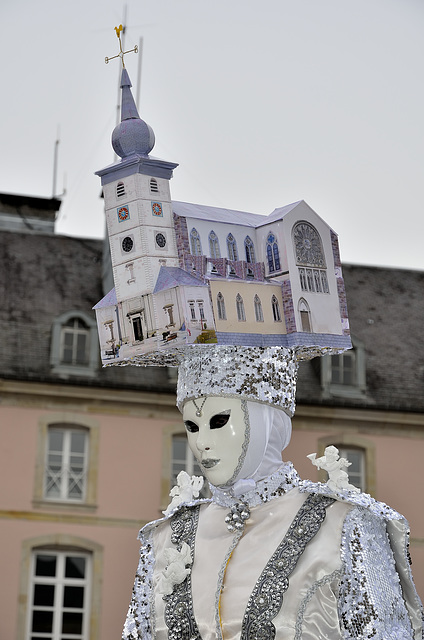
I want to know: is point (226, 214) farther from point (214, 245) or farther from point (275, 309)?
point (275, 309)

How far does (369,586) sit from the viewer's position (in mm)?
6660

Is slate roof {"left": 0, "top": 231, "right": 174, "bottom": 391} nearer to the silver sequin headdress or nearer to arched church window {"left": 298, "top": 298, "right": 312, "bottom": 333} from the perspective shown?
the silver sequin headdress

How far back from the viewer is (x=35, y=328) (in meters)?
24.0

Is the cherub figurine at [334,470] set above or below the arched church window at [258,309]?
below

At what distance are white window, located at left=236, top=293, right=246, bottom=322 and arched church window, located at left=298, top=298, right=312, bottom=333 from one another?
0.33m

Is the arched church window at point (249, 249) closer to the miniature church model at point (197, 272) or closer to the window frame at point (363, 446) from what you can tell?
the miniature church model at point (197, 272)

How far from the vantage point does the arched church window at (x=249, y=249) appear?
711 centimetres

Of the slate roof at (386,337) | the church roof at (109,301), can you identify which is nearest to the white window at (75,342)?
the slate roof at (386,337)

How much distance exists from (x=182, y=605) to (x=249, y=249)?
1.88 metres

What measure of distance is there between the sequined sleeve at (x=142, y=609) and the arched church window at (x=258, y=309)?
154 centimetres

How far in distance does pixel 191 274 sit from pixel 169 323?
0.89 ft

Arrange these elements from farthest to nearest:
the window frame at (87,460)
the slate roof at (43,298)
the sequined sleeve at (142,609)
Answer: the slate roof at (43,298) → the window frame at (87,460) → the sequined sleeve at (142,609)

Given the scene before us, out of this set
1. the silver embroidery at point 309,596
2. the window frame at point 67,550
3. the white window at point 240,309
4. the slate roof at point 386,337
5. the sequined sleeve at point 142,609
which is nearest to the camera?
the silver embroidery at point 309,596

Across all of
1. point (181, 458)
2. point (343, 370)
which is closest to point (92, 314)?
point (181, 458)
